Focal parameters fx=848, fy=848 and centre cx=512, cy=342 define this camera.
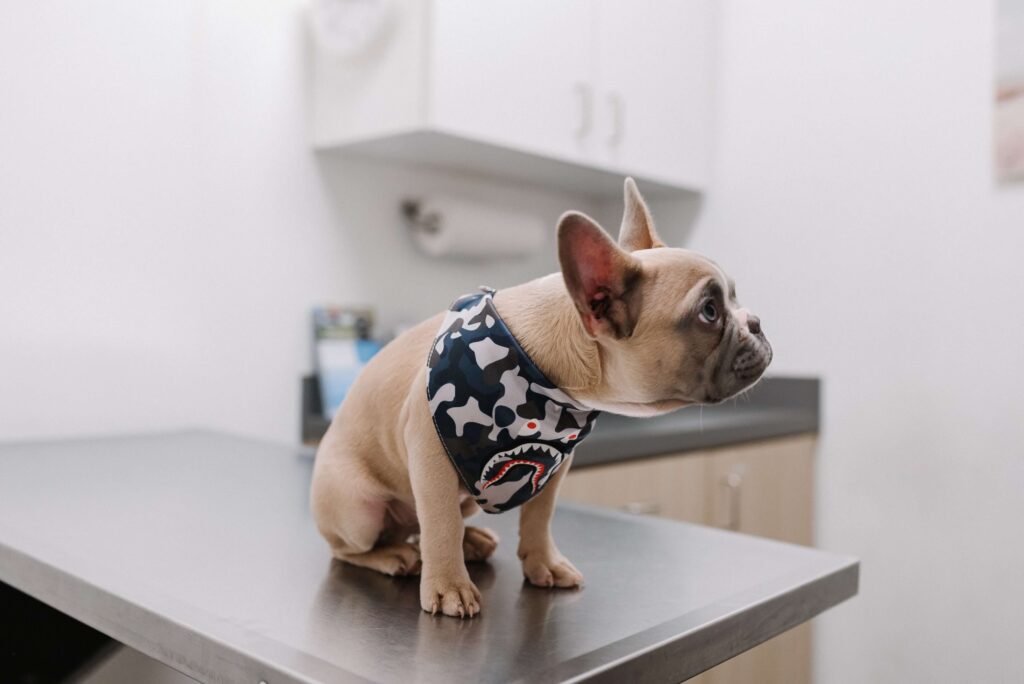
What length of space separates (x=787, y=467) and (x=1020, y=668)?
2.15 ft

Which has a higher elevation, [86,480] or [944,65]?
[944,65]

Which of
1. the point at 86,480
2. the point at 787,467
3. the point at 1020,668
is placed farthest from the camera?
the point at 787,467

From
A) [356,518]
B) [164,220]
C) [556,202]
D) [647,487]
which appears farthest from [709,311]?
[556,202]

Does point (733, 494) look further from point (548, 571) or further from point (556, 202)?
point (548, 571)

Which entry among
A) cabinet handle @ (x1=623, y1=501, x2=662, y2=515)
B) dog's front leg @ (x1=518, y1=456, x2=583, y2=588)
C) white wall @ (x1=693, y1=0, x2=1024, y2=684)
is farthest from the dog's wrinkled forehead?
white wall @ (x1=693, y1=0, x2=1024, y2=684)

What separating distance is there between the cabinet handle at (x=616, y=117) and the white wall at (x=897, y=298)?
0.44m

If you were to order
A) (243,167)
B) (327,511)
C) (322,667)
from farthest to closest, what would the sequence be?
(243,167) < (327,511) < (322,667)

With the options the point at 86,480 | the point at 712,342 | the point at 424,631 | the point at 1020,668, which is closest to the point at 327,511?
the point at 424,631

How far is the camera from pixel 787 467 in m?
2.18

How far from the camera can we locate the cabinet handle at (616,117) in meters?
2.12

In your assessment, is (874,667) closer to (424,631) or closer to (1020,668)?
(1020,668)

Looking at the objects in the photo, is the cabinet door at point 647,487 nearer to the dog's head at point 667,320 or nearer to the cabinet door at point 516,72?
Result: the cabinet door at point 516,72

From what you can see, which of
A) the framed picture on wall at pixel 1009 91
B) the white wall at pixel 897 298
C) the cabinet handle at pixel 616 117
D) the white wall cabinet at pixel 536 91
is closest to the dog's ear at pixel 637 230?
the white wall cabinet at pixel 536 91

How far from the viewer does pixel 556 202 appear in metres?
2.51
